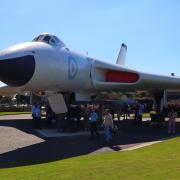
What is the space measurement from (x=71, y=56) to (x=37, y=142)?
3.96 meters

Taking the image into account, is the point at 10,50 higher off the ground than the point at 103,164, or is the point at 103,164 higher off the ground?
the point at 10,50

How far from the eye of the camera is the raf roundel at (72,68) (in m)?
15.3

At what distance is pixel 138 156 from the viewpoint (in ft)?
31.9

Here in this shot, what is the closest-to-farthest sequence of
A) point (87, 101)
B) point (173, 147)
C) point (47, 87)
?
1. point (173, 147)
2. point (47, 87)
3. point (87, 101)

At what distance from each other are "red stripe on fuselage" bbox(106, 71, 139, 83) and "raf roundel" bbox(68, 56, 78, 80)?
2.61 m

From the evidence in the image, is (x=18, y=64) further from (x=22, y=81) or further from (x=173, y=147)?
(x=173, y=147)

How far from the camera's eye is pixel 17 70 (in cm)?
1235

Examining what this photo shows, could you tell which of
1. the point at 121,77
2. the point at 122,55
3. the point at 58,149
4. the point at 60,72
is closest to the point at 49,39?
the point at 60,72

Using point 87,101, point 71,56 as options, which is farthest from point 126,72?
point 71,56

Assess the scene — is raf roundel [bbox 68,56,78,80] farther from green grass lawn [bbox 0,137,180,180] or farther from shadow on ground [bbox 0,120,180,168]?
green grass lawn [bbox 0,137,180,180]

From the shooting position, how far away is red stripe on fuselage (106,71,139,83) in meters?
18.0

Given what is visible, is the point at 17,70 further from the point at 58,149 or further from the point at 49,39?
the point at 49,39

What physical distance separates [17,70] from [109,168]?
5.55 meters

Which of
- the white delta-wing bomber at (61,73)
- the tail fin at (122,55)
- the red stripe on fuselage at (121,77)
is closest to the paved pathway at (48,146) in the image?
the white delta-wing bomber at (61,73)
